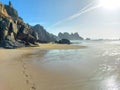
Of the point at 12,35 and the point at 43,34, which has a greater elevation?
the point at 43,34

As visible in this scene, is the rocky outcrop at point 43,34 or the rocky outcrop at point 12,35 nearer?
the rocky outcrop at point 12,35

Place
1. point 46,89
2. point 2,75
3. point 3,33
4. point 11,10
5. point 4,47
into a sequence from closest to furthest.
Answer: point 46,89 → point 2,75 → point 4,47 → point 3,33 → point 11,10

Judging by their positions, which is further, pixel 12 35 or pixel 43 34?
pixel 43 34

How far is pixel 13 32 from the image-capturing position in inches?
1709

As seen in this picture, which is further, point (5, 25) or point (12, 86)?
point (5, 25)

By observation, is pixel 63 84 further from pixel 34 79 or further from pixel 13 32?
pixel 13 32

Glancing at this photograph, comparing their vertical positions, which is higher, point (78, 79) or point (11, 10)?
point (11, 10)

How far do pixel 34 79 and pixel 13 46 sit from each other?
27.9m

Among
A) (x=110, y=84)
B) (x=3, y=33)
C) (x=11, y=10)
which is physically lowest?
(x=110, y=84)

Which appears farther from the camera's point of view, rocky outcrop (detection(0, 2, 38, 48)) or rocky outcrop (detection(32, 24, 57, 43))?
rocky outcrop (detection(32, 24, 57, 43))

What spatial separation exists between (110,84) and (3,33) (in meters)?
32.7

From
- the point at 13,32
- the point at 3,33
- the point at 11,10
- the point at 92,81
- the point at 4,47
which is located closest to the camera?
the point at 92,81

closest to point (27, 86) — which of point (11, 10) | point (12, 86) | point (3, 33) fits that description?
point (12, 86)

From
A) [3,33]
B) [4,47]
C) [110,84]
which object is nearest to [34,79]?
[110,84]
